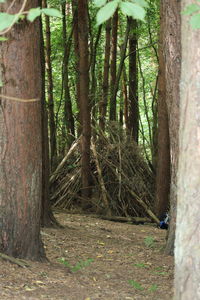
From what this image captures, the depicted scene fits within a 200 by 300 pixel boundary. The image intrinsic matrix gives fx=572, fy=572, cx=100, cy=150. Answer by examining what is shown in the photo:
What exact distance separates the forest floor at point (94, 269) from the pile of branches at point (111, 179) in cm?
242

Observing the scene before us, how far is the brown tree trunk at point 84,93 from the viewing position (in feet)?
35.6

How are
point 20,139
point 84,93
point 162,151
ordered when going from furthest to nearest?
point 84,93 < point 162,151 < point 20,139

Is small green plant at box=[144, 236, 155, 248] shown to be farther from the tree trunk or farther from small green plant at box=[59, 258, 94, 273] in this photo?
the tree trunk

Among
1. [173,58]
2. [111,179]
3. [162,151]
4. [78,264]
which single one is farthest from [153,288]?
[111,179]

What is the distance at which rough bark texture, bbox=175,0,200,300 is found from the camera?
3398mm

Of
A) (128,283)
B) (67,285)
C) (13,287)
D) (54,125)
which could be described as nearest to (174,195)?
(128,283)

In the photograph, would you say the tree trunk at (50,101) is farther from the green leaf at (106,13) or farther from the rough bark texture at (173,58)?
the green leaf at (106,13)

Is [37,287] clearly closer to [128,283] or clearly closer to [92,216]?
[128,283]

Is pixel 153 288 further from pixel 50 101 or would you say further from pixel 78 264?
pixel 50 101

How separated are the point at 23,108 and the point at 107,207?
259 inches

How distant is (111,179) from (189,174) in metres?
9.55

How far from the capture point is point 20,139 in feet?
19.8

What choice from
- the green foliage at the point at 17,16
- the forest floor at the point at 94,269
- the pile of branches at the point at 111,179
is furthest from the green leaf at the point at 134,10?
the pile of branches at the point at 111,179

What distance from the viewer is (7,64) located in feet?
19.3
